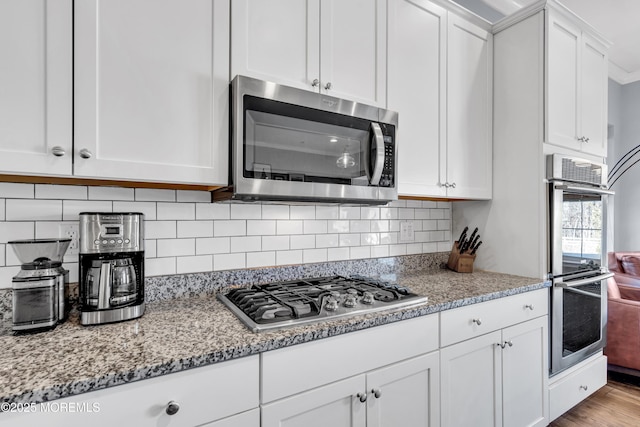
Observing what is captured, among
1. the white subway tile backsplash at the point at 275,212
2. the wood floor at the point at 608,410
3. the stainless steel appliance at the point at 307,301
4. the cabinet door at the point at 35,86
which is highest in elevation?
the cabinet door at the point at 35,86

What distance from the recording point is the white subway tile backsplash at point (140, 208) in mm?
1377

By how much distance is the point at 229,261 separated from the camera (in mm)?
1614

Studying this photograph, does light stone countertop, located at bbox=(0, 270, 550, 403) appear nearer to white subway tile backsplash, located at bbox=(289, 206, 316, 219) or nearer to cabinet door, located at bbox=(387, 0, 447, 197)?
white subway tile backsplash, located at bbox=(289, 206, 316, 219)

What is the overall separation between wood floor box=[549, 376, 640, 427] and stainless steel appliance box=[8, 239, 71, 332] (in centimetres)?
264

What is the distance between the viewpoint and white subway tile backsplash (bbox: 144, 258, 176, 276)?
142 centimetres

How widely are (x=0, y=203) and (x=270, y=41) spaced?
1.14 meters

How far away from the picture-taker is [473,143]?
213 cm

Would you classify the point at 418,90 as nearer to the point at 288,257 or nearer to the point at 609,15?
the point at 288,257

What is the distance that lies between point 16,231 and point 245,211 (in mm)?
846

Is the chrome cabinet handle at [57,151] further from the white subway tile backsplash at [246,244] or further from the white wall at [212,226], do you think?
the white subway tile backsplash at [246,244]

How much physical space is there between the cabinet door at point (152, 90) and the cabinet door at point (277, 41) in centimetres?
5

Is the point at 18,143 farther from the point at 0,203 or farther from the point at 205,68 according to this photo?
the point at 205,68

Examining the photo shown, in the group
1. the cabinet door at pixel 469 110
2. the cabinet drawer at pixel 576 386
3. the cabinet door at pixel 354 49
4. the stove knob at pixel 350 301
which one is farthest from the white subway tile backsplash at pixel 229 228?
the cabinet drawer at pixel 576 386

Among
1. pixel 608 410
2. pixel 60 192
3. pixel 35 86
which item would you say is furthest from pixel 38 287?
pixel 608 410
